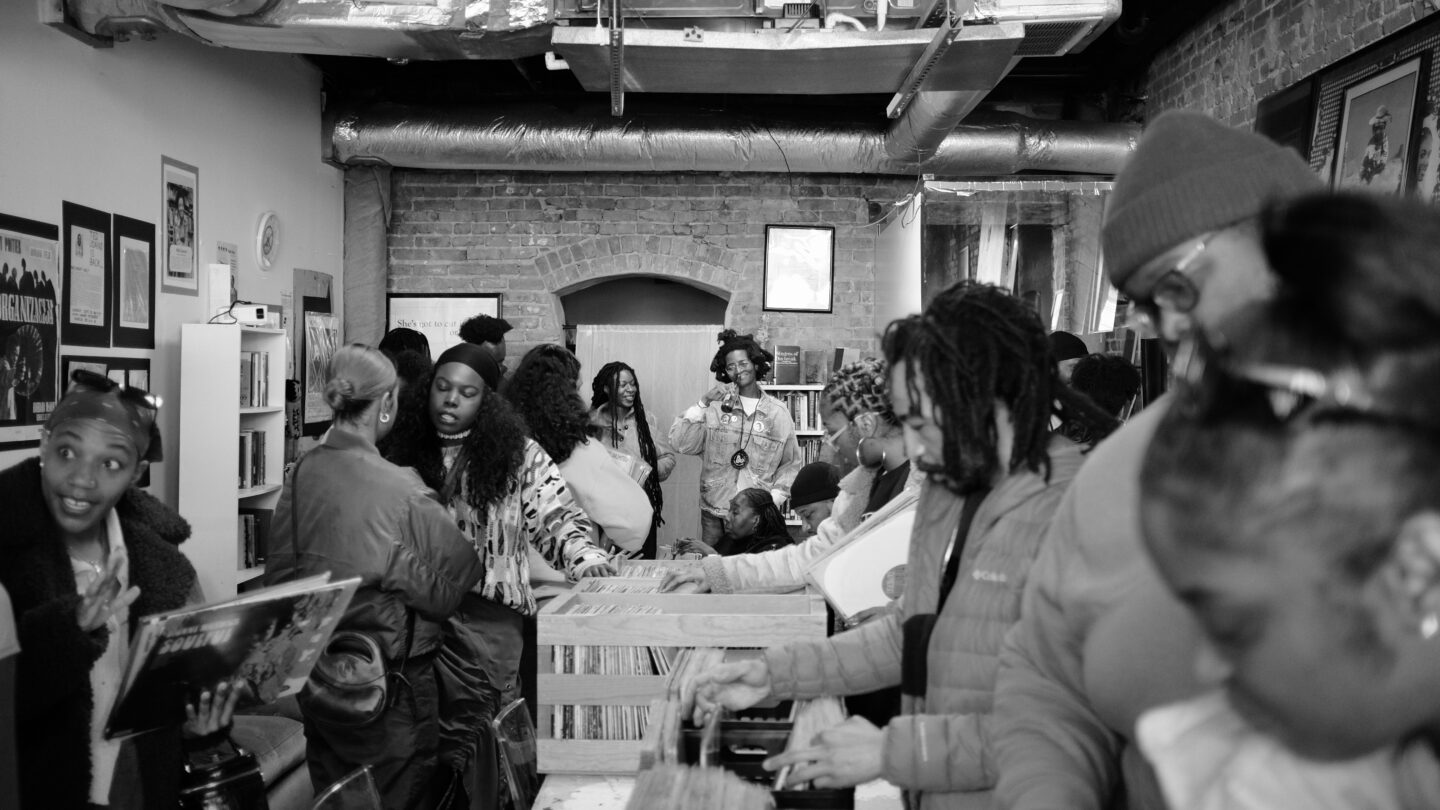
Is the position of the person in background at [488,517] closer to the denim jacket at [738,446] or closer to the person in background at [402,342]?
the person in background at [402,342]

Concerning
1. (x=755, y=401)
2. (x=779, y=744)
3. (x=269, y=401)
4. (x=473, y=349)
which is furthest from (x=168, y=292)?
(x=779, y=744)

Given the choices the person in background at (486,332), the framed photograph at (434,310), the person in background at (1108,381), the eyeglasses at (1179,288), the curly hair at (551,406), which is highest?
the framed photograph at (434,310)

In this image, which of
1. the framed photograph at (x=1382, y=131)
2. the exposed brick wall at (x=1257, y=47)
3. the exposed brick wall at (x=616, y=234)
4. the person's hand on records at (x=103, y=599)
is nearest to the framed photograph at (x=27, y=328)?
the person's hand on records at (x=103, y=599)

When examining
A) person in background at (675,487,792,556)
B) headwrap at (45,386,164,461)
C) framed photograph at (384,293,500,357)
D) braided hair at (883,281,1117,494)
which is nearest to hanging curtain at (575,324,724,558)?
framed photograph at (384,293,500,357)

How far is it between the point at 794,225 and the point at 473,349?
4705 millimetres

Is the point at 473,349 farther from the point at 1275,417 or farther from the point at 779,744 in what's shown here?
the point at 1275,417

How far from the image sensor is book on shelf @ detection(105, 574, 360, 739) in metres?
1.75

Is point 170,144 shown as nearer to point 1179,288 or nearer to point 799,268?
point 799,268

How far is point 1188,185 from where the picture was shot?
998mm

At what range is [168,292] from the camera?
5184mm

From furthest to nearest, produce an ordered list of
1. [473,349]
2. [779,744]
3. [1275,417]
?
[473,349], [779,744], [1275,417]

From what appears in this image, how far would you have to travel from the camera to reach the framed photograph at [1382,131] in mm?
3445

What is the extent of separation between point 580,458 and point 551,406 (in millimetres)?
203

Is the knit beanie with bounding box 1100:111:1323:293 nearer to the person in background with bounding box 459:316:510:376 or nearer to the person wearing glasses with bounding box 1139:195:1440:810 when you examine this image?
the person wearing glasses with bounding box 1139:195:1440:810
